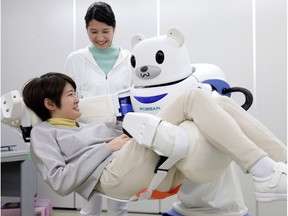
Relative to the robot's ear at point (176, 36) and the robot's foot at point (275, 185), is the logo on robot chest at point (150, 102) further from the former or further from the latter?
the robot's foot at point (275, 185)

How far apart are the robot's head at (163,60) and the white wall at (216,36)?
137cm

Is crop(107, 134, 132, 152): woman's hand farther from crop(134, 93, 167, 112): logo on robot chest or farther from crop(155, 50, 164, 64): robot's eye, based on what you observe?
crop(155, 50, 164, 64): robot's eye

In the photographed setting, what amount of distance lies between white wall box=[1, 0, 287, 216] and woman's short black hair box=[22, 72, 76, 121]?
63.5 inches

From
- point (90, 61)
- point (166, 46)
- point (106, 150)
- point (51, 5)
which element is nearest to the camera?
point (106, 150)

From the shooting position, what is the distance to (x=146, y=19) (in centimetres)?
308

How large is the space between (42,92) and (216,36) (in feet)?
5.80

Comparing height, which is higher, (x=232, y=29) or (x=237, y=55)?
(x=232, y=29)

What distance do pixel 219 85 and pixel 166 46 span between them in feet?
1.01

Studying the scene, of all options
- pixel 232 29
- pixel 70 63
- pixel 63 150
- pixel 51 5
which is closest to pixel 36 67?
pixel 51 5

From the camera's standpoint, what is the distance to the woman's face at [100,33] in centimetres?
191

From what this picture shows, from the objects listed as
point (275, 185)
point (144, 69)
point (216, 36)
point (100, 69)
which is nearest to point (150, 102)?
point (144, 69)

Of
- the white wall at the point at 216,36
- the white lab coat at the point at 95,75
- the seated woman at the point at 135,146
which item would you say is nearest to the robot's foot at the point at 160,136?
the seated woman at the point at 135,146

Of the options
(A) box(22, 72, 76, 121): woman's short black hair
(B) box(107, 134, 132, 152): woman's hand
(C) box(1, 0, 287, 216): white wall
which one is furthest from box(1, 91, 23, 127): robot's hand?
(C) box(1, 0, 287, 216): white wall

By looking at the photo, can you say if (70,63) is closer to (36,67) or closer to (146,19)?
(146,19)
